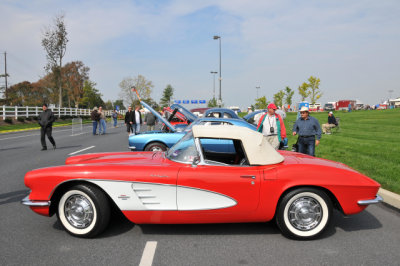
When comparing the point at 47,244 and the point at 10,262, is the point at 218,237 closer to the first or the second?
the point at 47,244

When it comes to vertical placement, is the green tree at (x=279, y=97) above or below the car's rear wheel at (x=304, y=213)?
above

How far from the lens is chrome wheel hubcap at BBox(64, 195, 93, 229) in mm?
3629

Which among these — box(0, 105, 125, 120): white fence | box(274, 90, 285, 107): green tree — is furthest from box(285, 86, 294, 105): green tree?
box(0, 105, 125, 120): white fence

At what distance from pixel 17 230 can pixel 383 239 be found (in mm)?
4411

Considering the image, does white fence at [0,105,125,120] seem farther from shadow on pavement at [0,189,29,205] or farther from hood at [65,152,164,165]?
hood at [65,152,164,165]

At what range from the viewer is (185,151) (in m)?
3.84

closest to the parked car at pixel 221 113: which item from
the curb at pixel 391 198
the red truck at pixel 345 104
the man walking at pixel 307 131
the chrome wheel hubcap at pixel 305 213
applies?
the man walking at pixel 307 131

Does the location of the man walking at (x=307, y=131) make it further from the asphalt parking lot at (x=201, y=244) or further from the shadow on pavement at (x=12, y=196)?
the shadow on pavement at (x=12, y=196)

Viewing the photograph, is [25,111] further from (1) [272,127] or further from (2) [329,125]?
(1) [272,127]

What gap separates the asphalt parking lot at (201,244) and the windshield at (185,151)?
2.94 feet

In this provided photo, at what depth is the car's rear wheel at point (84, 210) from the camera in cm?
357

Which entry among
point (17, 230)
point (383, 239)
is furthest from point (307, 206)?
point (17, 230)

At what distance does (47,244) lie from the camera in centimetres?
345

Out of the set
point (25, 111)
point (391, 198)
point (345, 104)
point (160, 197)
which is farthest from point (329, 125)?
point (345, 104)
